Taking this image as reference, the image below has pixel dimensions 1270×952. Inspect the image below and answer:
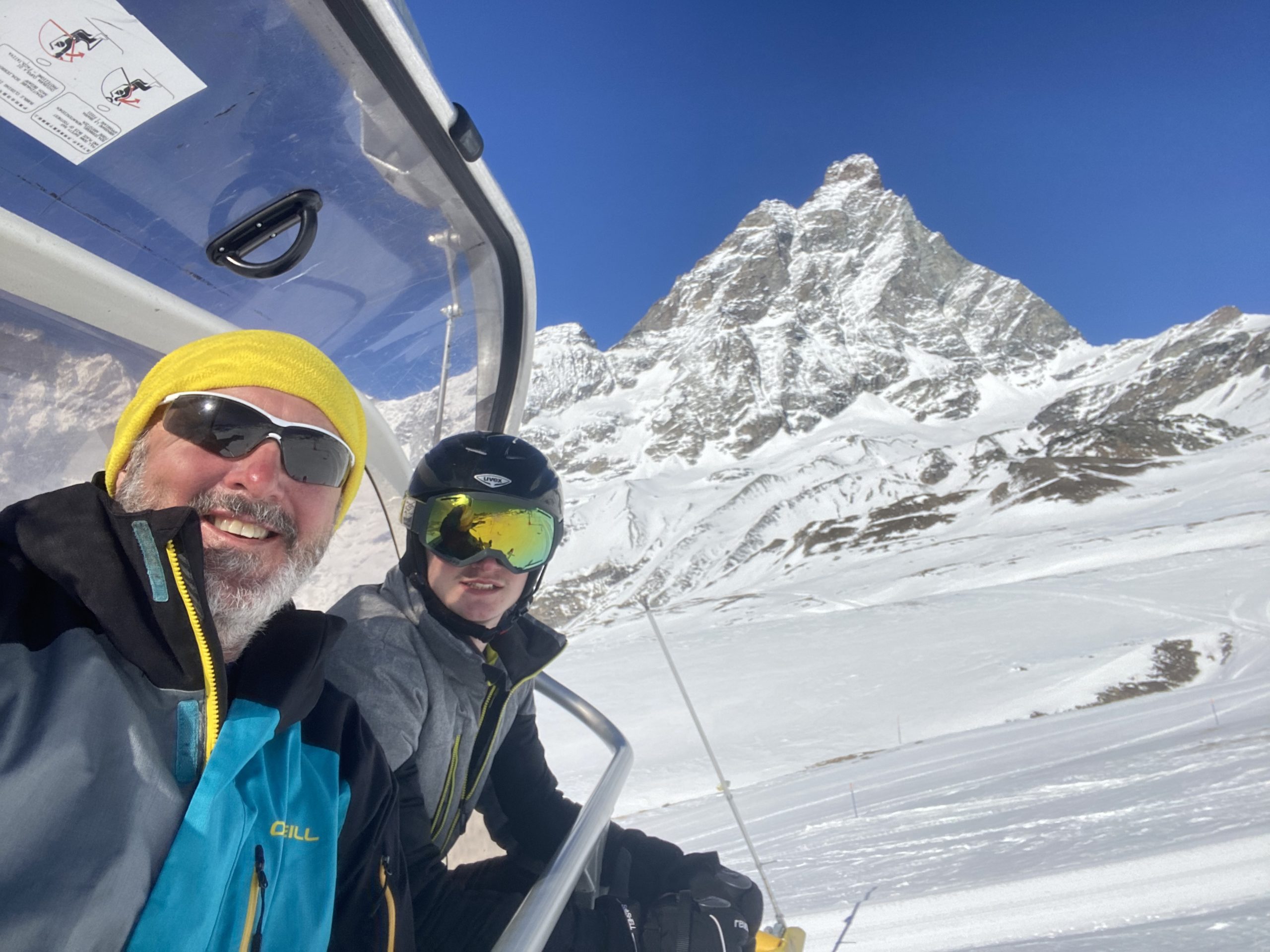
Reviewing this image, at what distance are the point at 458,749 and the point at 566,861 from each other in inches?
22.5

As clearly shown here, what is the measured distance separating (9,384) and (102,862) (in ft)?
3.76

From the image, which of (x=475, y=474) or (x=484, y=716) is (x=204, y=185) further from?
(x=484, y=716)

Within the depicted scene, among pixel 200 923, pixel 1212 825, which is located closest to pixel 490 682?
pixel 200 923

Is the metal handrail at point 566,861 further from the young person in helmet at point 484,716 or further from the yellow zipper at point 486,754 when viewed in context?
the yellow zipper at point 486,754

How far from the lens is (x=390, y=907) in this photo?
5.16 ft

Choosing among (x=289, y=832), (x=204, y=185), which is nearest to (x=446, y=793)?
(x=289, y=832)

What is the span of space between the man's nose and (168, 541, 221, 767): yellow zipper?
0.39 metres

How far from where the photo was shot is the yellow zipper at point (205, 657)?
1207mm

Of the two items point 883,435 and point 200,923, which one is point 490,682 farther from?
point 883,435

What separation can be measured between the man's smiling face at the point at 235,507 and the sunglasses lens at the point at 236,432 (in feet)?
0.05

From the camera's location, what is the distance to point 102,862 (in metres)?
1.03

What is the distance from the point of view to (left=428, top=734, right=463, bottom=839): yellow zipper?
81.0 inches

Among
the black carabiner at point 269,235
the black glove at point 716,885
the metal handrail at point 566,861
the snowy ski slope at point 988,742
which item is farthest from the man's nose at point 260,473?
the snowy ski slope at point 988,742

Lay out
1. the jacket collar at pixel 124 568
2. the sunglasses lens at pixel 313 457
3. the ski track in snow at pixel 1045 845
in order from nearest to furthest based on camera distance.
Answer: the jacket collar at pixel 124 568 < the sunglasses lens at pixel 313 457 < the ski track in snow at pixel 1045 845
